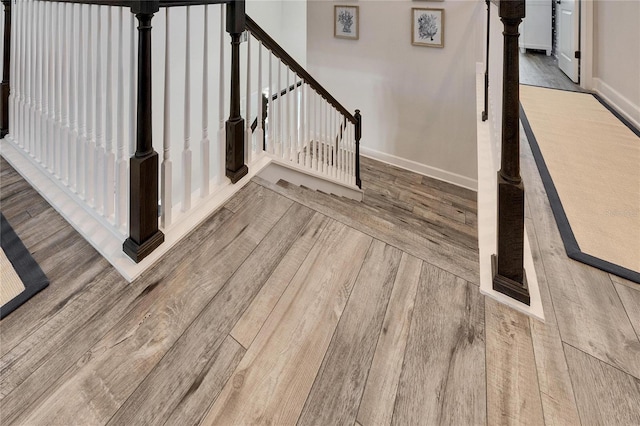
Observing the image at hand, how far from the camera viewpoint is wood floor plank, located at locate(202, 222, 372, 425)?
0.93 meters

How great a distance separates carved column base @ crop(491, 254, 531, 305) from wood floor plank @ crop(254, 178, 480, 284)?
0.30 ft

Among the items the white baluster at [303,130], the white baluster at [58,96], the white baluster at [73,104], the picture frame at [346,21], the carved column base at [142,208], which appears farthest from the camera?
the picture frame at [346,21]

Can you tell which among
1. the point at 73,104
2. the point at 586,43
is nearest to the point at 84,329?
the point at 73,104

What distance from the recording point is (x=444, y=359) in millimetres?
1025

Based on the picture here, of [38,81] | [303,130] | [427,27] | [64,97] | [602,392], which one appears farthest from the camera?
[427,27]

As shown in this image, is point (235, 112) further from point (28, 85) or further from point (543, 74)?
point (543, 74)

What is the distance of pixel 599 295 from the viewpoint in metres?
1.19

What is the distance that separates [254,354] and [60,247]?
1.11 meters

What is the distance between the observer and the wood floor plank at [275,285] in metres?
1.15

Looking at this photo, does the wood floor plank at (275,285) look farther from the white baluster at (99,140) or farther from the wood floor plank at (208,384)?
the white baluster at (99,140)

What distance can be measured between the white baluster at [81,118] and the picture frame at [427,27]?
350cm

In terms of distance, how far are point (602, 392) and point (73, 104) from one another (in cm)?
237

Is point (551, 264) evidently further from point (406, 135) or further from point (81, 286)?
point (406, 135)

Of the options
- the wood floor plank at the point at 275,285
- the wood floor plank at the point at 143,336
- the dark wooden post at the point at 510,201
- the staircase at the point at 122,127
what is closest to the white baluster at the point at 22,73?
the staircase at the point at 122,127
